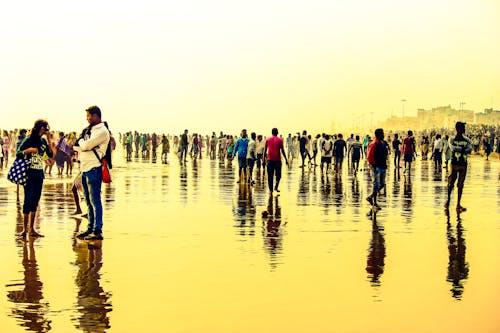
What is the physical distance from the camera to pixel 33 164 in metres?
13.8

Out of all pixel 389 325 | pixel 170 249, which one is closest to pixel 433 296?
pixel 389 325

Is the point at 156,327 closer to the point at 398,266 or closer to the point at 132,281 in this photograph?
the point at 132,281

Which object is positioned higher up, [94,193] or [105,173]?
[105,173]

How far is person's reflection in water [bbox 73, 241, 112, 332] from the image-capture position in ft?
24.8

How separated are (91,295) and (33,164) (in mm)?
5340

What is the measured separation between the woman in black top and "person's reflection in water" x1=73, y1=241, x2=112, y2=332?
1663mm

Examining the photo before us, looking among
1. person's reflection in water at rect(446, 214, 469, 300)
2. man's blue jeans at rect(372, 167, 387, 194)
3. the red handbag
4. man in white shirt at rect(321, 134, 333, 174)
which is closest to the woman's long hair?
the red handbag

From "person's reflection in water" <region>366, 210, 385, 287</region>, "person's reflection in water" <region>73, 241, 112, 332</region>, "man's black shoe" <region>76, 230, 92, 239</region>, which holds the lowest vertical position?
"person's reflection in water" <region>366, 210, 385, 287</region>

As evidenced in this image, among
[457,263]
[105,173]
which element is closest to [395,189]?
[105,173]

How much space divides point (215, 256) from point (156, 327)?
4.27 meters

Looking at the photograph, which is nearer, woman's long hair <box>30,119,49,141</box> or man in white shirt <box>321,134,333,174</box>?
woman's long hair <box>30,119,49,141</box>

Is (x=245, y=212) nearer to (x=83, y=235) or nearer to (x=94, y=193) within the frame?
(x=94, y=193)

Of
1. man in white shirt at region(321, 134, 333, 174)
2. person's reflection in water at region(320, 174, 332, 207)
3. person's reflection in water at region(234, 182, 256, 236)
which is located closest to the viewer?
person's reflection in water at region(234, 182, 256, 236)

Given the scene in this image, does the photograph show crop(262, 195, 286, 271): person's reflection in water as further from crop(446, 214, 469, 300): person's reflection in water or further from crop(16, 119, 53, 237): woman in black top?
crop(16, 119, 53, 237): woman in black top
